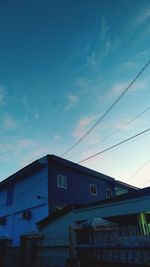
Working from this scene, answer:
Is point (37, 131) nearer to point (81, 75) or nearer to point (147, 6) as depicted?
point (81, 75)

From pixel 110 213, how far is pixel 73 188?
739 centimetres

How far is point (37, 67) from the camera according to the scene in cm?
1194

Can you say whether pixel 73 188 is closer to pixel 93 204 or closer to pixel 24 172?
pixel 24 172

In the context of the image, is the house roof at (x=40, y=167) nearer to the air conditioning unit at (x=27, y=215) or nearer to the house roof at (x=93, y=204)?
the air conditioning unit at (x=27, y=215)

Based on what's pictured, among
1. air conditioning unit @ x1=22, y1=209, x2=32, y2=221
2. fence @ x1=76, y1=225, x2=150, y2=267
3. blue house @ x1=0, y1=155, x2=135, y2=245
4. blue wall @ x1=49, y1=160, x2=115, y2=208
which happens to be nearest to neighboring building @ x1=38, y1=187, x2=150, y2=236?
blue house @ x1=0, y1=155, x2=135, y2=245

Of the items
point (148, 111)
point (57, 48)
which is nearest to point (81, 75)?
point (57, 48)

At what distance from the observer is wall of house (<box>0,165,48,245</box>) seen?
18164mm

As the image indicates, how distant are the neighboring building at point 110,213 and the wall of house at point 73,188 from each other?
91.7 inches

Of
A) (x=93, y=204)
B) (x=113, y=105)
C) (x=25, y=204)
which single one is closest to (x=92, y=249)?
(x=113, y=105)

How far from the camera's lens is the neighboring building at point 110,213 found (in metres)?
12.3

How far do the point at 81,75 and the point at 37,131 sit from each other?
5.22m

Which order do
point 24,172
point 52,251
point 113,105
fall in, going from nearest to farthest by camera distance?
1. point 52,251
2. point 113,105
3. point 24,172

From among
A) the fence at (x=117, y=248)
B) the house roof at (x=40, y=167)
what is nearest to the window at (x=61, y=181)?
the house roof at (x=40, y=167)

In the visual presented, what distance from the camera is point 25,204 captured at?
19.9 m
